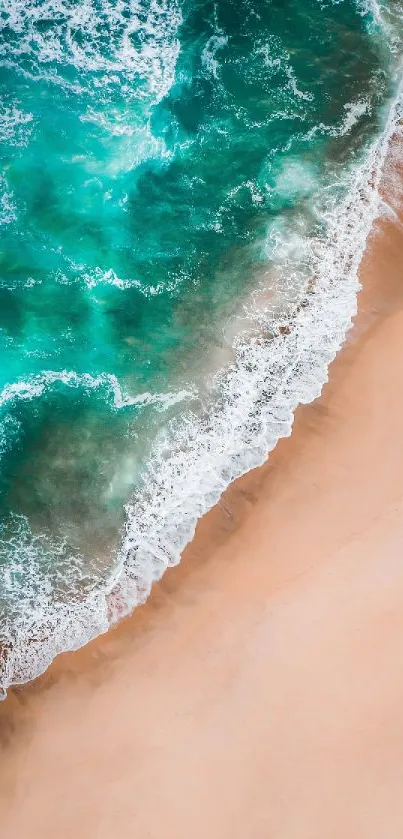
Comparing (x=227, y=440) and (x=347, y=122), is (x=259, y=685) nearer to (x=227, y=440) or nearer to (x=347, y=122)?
(x=227, y=440)

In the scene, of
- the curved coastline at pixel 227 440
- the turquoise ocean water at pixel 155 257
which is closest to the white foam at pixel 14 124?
the turquoise ocean water at pixel 155 257

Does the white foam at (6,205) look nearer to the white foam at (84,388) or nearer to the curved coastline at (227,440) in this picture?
the white foam at (84,388)

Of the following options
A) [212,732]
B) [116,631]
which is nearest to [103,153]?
[116,631]

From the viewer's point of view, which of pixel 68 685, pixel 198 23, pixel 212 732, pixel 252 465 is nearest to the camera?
pixel 212 732

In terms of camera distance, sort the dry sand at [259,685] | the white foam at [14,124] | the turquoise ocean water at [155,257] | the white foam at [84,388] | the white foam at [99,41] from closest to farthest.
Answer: the dry sand at [259,685], the turquoise ocean water at [155,257], the white foam at [84,388], the white foam at [14,124], the white foam at [99,41]

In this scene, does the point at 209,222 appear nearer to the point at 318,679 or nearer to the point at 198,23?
the point at 198,23

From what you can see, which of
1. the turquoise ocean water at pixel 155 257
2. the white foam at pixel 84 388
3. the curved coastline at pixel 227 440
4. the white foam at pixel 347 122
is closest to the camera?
the curved coastline at pixel 227 440

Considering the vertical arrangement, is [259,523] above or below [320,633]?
above
